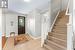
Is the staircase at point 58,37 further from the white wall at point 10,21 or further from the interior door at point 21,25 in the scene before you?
the interior door at point 21,25

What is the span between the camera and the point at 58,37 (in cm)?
509

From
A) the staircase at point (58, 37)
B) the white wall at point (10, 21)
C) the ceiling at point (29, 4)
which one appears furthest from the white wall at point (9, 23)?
the staircase at point (58, 37)

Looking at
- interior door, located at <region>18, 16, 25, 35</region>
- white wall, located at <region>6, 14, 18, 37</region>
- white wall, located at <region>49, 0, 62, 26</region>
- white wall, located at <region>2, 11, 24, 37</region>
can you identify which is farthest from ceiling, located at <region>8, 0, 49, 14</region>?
interior door, located at <region>18, 16, 25, 35</region>

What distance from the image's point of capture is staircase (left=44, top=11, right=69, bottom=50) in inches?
174

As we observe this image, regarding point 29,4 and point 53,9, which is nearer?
point 53,9

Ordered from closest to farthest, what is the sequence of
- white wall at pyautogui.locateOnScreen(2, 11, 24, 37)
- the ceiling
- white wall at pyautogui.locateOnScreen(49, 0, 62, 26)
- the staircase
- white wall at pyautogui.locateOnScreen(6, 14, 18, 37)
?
the staircase → white wall at pyautogui.locateOnScreen(49, 0, 62, 26) → the ceiling → white wall at pyautogui.locateOnScreen(2, 11, 24, 37) → white wall at pyautogui.locateOnScreen(6, 14, 18, 37)

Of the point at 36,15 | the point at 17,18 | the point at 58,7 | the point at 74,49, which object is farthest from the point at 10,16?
the point at 74,49

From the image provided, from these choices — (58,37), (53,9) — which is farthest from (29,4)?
(58,37)

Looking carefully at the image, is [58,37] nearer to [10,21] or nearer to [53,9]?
[53,9]

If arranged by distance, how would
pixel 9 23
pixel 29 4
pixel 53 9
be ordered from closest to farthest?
pixel 53 9, pixel 29 4, pixel 9 23

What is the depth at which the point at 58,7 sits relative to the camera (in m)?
7.33

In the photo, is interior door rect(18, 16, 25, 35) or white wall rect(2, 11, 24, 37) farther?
interior door rect(18, 16, 25, 35)

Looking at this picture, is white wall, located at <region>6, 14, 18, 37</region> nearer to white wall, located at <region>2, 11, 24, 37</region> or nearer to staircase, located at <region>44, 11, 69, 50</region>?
white wall, located at <region>2, 11, 24, 37</region>

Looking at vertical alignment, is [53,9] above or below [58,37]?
above
